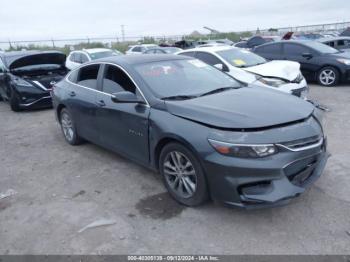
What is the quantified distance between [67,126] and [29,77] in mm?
3775

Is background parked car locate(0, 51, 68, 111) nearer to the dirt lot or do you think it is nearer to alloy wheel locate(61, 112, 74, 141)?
alloy wheel locate(61, 112, 74, 141)

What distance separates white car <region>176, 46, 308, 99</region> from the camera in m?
7.22

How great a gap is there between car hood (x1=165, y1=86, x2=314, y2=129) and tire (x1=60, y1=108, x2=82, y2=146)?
256 cm

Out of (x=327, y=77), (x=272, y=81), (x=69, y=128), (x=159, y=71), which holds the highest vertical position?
(x=159, y=71)

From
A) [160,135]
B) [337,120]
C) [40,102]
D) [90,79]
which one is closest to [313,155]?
[160,135]

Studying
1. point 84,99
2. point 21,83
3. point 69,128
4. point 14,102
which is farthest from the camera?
point 14,102

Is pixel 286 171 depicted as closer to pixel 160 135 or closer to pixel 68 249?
pixel 160 135

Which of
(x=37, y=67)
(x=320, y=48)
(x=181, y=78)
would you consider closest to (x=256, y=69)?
(x=320, y=48)

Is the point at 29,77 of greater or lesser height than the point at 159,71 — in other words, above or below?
below

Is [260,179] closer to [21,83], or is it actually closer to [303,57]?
[21,83]

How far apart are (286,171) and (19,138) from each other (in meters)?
5.52

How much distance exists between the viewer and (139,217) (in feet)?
11.5

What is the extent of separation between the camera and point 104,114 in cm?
454

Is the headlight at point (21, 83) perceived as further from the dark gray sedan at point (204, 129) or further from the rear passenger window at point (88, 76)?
the dark gray sedan at point (204, 129)
